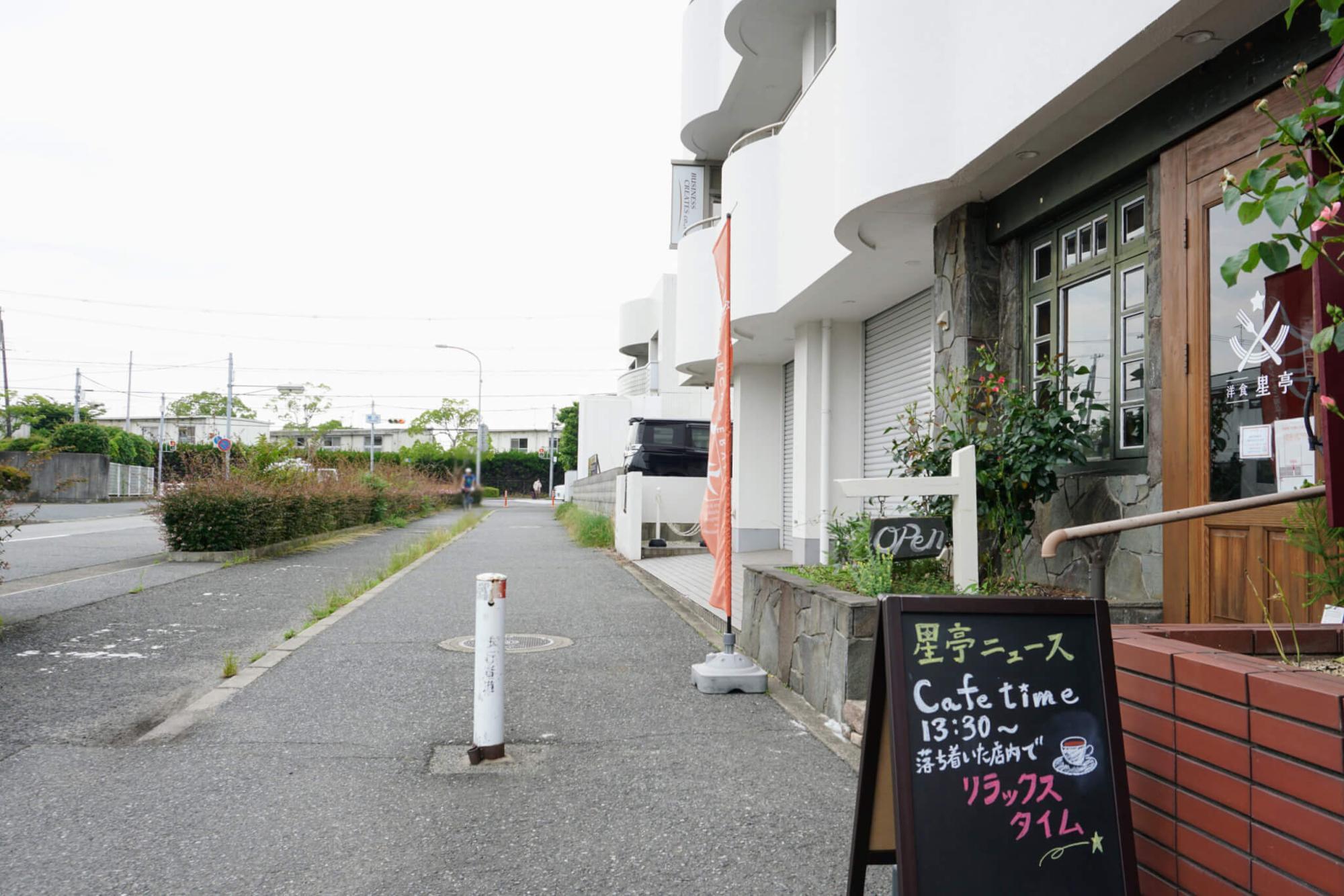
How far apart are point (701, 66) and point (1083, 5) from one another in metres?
11.1

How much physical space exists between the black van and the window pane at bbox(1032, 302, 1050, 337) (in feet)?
47.5

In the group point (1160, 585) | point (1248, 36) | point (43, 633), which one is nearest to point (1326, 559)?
point (1160, 585)

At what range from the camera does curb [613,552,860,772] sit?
191 inches

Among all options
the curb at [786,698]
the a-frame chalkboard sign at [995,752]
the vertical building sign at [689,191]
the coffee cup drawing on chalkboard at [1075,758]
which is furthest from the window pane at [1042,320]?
the vertical building sign at [689,191]

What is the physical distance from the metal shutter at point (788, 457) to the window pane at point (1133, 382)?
946 centimetres

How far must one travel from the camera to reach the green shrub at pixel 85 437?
1612 inches

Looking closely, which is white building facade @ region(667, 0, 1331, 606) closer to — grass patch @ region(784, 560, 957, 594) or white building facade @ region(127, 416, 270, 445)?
grass patch @ region(784, 560, 957, 594)

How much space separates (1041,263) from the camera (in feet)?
23.3

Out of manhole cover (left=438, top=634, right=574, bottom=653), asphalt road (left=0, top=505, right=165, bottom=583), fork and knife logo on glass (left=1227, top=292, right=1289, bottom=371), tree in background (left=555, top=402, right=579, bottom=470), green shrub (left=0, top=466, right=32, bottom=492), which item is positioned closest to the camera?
fork and knife logo on glass (left=1227, top=292, right=1289, bottom=371)

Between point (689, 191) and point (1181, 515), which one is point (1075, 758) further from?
point (689, 191)

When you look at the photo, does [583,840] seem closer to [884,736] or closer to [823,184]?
[884,736]

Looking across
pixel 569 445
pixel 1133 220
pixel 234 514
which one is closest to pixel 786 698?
pixel 1133 220

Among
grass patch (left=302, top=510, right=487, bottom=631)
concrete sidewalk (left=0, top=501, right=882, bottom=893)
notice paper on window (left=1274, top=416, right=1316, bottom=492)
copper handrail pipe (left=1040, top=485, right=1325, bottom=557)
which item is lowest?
concrete sidewalk (left=0, top=501, right=882, bottom=893)

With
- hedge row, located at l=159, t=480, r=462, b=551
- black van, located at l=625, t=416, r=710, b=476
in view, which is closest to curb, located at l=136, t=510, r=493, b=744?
hedge row, located at l=159, t=480, r=462, b=551
